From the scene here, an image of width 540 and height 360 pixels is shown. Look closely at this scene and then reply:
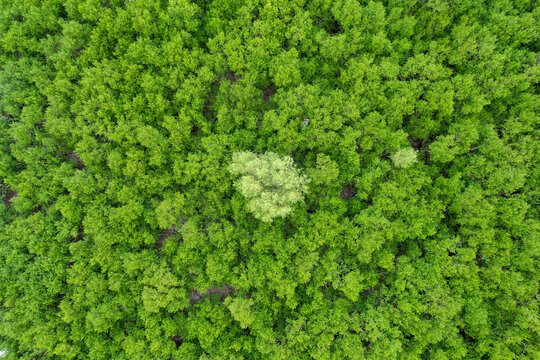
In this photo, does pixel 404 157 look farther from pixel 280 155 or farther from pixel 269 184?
pixel 269 184

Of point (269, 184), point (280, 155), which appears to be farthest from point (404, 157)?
point (269, 184)

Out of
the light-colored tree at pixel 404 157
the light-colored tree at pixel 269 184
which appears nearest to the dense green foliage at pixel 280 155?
the light-colored tree at pixel 404 157

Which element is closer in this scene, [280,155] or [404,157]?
[404,157]

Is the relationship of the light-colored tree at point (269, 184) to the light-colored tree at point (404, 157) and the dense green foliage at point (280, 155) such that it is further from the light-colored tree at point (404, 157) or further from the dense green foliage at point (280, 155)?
the light-colored tree at point (404, 157)

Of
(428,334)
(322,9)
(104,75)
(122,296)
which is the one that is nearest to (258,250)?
(122,296)

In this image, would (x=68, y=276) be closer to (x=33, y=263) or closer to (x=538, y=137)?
(x=33, y=263)

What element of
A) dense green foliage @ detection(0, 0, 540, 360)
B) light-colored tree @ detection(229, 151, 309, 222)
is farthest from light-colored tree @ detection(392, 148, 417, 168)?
light-colored tree @ detection(229, 151, 309, 222)
